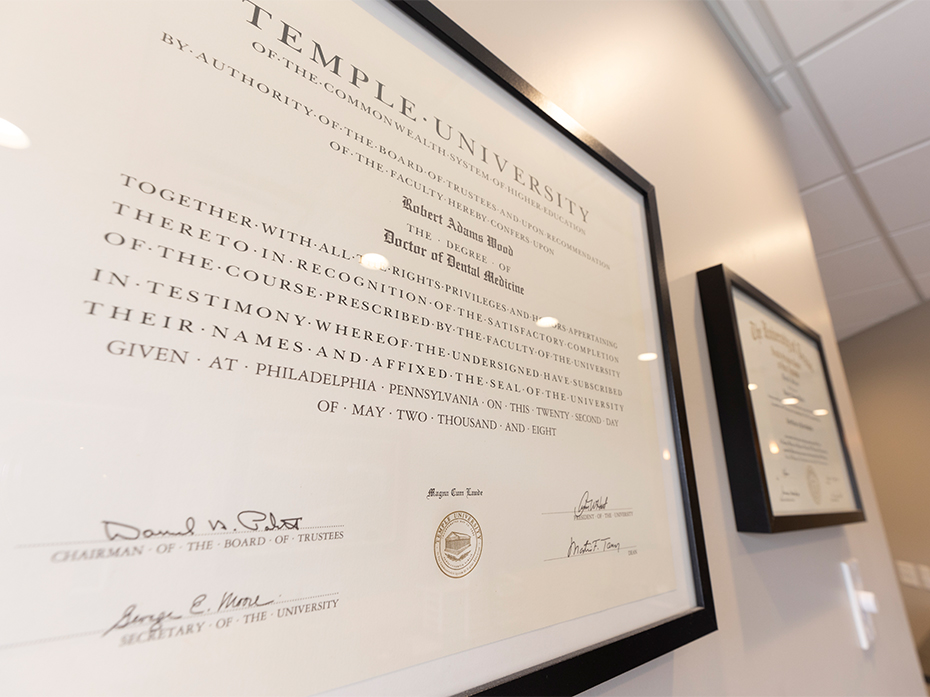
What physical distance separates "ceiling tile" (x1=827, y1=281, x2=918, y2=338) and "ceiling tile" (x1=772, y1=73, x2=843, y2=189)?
132 centimetres

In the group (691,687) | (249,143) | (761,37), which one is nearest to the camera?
(249,143)

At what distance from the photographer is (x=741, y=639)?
64cm

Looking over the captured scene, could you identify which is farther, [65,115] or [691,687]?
[691,687]

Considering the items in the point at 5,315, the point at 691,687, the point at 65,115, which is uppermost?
the point at 65,115

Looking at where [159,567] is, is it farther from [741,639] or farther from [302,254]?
[741,639]

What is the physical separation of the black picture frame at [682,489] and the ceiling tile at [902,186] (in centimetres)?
155

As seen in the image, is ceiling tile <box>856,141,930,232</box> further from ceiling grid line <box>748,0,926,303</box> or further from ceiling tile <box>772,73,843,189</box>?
ceiling tile <box>772,73,843,189</box>

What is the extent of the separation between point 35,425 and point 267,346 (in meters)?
0.12

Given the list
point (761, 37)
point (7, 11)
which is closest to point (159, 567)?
point (7, 11)
